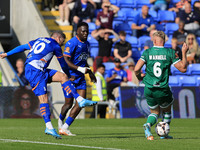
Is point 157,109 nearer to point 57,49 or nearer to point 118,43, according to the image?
point 57,49

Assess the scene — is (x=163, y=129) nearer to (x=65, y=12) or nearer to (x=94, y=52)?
(x=94, y=52)

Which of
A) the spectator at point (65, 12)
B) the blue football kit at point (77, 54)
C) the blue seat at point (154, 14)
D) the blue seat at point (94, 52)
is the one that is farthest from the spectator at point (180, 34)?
the blue football kit at point (77, 54)

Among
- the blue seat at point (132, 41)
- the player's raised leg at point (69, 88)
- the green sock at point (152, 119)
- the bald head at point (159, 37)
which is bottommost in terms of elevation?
the blue seat at point (132, 41)

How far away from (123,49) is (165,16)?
4.59m

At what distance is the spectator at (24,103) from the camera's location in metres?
17.4

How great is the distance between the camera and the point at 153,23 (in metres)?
22.0

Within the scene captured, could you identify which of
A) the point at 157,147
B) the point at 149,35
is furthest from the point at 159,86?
the point at 149,35

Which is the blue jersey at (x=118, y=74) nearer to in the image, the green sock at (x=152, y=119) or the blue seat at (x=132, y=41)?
the blue seat at (x=132, y=41)

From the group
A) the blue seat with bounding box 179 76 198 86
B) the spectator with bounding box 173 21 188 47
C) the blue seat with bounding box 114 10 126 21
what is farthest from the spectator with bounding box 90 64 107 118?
the blue seat with bounding box 114 10 126 21

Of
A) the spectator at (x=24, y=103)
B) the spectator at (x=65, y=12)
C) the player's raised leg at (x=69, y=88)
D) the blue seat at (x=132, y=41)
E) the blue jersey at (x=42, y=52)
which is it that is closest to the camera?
the player's raised leg at (x=69, y=88)

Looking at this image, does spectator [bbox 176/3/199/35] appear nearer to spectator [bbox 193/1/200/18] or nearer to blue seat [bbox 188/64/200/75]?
spectator [bbox 193/1/200/18]

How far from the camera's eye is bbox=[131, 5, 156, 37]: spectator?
2163 cm

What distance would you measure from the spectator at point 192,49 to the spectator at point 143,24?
A: 5.80ft

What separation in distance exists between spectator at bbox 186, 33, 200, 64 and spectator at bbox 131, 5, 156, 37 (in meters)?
1.77
